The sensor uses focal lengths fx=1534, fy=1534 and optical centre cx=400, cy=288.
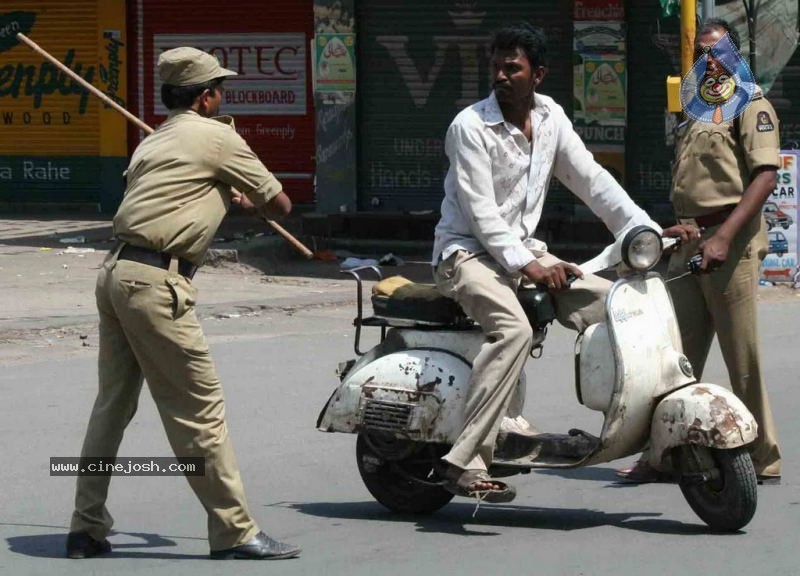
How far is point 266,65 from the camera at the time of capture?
65.9ft

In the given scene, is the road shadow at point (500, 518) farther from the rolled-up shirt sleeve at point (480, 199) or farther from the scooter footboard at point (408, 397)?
the rolled-up shirt sleeve at point (480, 199)

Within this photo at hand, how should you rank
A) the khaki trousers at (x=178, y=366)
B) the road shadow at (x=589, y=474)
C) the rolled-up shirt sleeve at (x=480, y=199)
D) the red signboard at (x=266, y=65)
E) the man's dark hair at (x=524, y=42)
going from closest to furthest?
the khaki trousers at (x=178, y=366)
the rolled-up shirt sleeve at (x=480, y=199)
the man's dark hair at (x=524, y=42)
the road shadow at (x=589, y=474)
the red signboard at (x=266, y=65)

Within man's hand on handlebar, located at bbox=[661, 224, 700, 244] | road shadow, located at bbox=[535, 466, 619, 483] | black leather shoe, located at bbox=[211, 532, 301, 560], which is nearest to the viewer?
black leather shoe, located at bbox=[211, 532, 301, 560]

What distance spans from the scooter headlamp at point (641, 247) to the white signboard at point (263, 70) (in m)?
14.8

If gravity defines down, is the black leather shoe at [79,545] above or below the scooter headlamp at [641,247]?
below

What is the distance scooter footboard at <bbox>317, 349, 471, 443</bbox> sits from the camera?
5.74 m

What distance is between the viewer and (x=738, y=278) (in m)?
6.47

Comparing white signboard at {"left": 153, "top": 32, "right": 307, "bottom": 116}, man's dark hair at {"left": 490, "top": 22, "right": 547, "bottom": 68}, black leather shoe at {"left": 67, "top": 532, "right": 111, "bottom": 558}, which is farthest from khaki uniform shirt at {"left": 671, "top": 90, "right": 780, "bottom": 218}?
white signboard at {"left": 153, "top": 32, "right": 307, "bottom": 116}

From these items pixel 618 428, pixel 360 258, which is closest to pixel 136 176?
pixel 618 428

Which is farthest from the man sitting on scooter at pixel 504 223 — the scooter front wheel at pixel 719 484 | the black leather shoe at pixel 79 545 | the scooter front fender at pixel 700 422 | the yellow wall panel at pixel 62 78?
the yellow wall panel at pixel 62 78

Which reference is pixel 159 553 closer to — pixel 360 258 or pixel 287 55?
pixel 360 258

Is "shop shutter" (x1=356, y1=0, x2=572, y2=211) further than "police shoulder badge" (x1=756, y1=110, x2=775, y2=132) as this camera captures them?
Yes

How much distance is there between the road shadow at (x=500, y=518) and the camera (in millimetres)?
5773

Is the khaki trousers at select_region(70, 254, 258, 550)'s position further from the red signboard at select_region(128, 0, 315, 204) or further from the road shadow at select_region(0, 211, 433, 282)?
the red signboard at select_region(128, 0, 315, 204)
